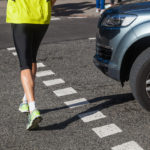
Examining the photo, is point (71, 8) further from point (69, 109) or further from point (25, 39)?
point (25, 39)

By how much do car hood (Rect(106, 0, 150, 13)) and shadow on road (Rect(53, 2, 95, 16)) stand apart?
955 centimetres

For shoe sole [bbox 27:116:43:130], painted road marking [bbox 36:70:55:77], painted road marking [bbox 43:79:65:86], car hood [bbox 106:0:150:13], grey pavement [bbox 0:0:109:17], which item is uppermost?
car hood [bbox 106:0:150:13]

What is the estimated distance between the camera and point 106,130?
206 inches

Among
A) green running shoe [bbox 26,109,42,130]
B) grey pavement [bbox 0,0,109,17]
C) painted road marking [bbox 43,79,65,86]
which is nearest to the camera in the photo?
green running shoe [bbox 26,109,42,130]

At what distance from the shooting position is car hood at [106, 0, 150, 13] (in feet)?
18.3

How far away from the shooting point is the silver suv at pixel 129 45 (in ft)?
18.1

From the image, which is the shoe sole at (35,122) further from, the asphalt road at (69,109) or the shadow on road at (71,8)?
the shadow on road at (71,8)

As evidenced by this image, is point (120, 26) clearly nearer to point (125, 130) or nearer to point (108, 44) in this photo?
point (108, 44)

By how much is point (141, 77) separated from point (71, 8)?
1159cm

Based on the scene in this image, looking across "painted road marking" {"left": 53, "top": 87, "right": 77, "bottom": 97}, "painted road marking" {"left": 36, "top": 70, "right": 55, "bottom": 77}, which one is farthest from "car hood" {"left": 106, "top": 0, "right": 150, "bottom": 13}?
"painted road marking" {"left": 36, "top": 70, "right": 55, "bottom": 77}

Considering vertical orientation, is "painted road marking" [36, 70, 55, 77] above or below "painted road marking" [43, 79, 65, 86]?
below

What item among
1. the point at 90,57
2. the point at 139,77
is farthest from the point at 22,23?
the point at 90,57

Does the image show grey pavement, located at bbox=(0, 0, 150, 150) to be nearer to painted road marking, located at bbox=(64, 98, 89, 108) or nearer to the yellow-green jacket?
painted road marking, located at bbox=(64, 98, 89, 108)

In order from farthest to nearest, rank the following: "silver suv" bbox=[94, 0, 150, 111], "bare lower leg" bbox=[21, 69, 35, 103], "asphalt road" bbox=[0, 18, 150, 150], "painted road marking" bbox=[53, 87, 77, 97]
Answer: "painted road marking" bbox=[53, 87, 77, 97]
"silver suv" bbox=[94, 0, 150, 111]
"bare lower leg" bbox=[21, 69, 35, 103]
"asphalt road" bbox=[0, 18, 150, 150]
